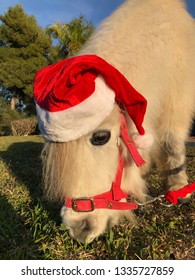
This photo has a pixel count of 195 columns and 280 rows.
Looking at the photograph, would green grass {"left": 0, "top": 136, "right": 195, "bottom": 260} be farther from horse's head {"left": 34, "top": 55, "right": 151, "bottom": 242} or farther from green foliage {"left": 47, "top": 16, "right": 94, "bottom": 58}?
green foliage {"left": 47, "top": 16, "right": 94, "bottom": 58}

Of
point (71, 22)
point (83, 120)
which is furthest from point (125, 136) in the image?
point (71, 22)

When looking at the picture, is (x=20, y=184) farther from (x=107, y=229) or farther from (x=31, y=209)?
(x=107, y=229)

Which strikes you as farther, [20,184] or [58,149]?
[20,184]

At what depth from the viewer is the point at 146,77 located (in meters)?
2.27

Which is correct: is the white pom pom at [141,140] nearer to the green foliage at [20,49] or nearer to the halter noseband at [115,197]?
the halter noseband at [115,197]

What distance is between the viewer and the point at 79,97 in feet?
5.85

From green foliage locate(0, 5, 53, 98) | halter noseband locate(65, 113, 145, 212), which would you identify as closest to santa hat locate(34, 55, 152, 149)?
halter noseband locate(65, 113, 145, 212)

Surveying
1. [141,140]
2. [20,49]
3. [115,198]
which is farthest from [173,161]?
[20,49]

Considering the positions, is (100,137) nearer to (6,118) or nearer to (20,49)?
(6,118)

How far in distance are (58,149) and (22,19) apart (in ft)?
65.5

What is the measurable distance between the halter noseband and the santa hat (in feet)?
0.78

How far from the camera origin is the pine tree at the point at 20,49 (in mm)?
19781

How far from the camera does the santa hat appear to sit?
1763 millimetres

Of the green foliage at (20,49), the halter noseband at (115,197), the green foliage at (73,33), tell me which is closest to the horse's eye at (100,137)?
the halter noseband at (115,197)
